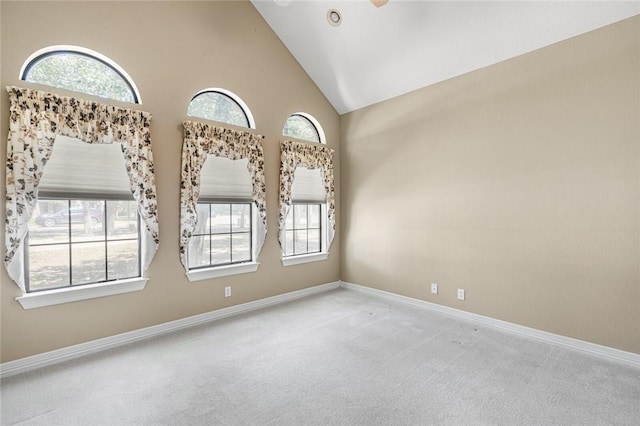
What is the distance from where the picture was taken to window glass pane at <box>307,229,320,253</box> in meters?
4.86

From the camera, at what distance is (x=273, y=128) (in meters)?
4.12

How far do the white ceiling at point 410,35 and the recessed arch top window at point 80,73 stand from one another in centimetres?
173

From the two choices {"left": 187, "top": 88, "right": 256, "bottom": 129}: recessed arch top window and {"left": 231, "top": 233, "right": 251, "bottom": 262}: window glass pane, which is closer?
{"left": 187, "top": 88, "right": 256, "bottom": 129}: recessed arch top window

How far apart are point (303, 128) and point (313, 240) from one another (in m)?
1.78

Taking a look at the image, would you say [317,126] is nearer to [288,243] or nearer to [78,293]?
[288,243]

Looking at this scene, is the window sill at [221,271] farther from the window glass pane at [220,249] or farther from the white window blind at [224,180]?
the white window blind at [224,180]

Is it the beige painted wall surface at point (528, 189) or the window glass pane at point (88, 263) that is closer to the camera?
the beige painted wall surface at point (528, 189)

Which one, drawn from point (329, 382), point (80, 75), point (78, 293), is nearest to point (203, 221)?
point (78, 293)

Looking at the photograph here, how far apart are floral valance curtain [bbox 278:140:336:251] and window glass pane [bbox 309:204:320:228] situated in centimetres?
19

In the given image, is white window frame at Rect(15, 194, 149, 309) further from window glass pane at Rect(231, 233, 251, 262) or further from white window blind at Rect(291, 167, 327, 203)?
white window blind at Rect(291, 167, 327, 203)

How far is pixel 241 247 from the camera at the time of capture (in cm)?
395

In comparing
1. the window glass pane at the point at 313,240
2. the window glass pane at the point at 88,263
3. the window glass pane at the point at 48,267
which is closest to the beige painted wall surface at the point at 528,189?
the window glass pane at the point at 313,240

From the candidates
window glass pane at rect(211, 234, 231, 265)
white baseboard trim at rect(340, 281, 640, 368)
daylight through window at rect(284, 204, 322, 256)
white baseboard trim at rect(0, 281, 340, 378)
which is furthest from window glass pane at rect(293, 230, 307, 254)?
white baseboard trim at rect(340, 281, 640, 368)

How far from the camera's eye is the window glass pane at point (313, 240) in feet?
15.9
